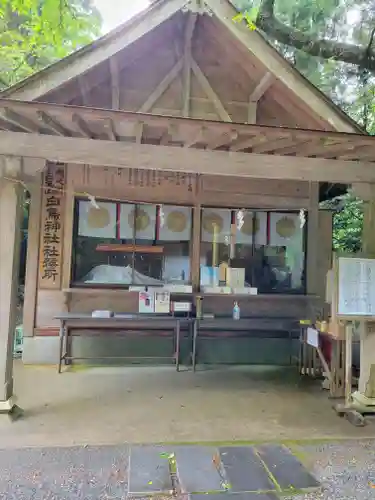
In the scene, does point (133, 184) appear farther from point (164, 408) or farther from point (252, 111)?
point (164, 408)

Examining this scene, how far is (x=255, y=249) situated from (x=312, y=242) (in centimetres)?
110

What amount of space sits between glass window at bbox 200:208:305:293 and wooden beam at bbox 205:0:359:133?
262cm

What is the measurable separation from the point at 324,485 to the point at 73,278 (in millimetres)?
4919

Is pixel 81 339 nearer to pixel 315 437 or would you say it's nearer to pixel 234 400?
pixel 234 400

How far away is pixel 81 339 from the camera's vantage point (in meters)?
6.95

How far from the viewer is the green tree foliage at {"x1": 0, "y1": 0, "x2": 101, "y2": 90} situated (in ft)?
16.0

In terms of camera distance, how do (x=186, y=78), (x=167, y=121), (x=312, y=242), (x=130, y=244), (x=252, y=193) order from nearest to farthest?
1. (x=167, y=121)
2. (x=186, y=78)
3. (x=130, y=244)
4. (x=252, y=193)
5. (x=312, y=242)

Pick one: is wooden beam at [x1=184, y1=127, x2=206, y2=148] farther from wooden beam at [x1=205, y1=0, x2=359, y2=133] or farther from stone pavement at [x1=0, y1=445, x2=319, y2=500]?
stone pavement at [x1=0, y1=445, x2=319, y2=500]

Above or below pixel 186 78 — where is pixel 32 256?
below

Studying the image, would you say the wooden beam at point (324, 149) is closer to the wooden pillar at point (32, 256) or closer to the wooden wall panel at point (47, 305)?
the wooden pillar at point (32, 256)

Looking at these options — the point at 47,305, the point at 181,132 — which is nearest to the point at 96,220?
the point at 47,305

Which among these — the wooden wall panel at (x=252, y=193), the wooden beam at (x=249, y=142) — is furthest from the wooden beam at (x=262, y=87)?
the wooden beam at (x=249, y=142)

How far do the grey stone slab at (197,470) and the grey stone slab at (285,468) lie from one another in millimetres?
494

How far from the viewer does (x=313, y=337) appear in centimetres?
599
